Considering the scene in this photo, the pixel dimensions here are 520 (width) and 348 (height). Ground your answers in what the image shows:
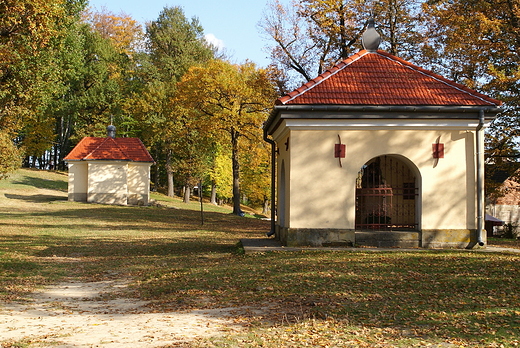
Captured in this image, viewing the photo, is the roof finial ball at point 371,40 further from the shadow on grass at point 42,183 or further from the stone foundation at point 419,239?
the shadow on grass at point 42,183

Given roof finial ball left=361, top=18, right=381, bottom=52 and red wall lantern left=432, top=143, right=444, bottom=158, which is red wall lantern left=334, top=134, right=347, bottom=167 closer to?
red wall lantern left=432, top=143, right=444, bottom=158

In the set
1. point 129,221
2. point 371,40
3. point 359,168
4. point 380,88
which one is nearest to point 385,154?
point 359,168

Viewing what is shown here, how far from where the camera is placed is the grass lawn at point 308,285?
20.6 feet

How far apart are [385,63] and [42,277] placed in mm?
10677

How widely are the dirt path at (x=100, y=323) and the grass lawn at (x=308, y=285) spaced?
41 centimetres

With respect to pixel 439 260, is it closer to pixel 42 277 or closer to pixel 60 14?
pixel 42 277

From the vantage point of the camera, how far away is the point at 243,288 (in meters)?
9.51

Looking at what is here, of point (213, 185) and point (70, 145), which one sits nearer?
point (213, 185)

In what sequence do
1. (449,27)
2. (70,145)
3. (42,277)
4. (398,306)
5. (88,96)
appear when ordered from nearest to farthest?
(398,306) → (42,277) → (449,27) → (88,96) → (70,145)

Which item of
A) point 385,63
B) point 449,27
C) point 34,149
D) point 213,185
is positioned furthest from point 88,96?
point 385,63

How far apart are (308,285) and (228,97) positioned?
25124 millimetres

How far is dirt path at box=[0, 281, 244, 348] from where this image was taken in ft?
20.5

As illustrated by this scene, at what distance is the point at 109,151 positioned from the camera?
41375mm

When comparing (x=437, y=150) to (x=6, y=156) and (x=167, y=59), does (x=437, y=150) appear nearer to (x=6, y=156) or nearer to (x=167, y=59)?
(x=6, y=156)
